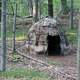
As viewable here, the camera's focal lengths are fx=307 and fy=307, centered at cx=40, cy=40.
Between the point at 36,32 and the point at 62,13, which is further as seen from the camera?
the point at 62,13

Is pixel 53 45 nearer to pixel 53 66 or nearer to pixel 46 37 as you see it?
pixel 46 37

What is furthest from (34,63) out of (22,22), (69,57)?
(22,22)

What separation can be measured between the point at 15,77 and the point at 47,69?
86.0 inches

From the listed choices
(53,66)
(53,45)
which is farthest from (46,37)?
(53,66)

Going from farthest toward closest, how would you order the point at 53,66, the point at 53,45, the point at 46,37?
the point at 53,45 < the point at 46,37 < the point at 53,66

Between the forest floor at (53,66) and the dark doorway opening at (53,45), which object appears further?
the dark doorway opening at (53,45)

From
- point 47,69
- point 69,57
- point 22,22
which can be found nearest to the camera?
point 47,69

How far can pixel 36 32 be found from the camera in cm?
1185

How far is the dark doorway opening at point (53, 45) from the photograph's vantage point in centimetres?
1200

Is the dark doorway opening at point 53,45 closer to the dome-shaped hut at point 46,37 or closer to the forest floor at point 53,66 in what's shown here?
the dome-shaped hut at point 46,37

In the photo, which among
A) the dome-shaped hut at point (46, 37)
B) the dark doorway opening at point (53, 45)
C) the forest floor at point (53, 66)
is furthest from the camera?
the dark doorway opening at point (53, 45)

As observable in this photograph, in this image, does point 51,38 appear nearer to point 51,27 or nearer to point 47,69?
point 51,27

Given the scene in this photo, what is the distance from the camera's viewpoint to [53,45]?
12.5 metres

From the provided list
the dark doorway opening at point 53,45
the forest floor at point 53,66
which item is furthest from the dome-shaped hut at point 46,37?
the forest floor at point 53,66
